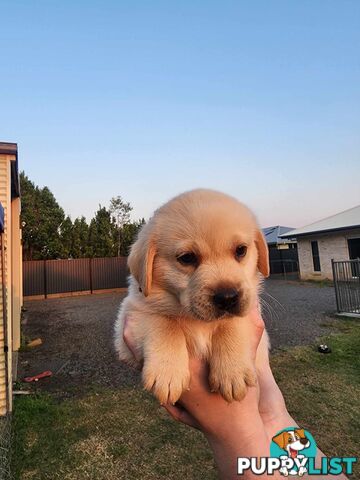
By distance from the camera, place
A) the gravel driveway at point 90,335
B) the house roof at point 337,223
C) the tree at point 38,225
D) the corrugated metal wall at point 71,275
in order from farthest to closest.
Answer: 1. the tree at point 38,225
2. the corrugated metal wall at point 71,275
3. the house roof at point 337,223
4. the gravel driveway at point 90,335

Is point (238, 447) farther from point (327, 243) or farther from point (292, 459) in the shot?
point (327, 243)

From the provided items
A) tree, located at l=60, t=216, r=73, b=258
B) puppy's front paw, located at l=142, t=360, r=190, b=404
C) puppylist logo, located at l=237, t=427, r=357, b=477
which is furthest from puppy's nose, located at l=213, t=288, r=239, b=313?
tree, located at l=60, t=216, r=73, b=258

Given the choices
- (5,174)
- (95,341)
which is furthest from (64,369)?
(5,174)

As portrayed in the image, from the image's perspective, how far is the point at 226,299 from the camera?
1744 mm

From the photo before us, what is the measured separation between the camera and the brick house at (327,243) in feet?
78.1

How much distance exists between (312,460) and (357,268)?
11.7 meters

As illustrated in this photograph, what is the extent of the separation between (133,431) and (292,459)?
152 inches

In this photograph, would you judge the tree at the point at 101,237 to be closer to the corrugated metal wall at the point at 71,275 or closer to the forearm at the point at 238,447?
the corrugated metal wall at the point at 71,275

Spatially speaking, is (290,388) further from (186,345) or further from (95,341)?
(95,341)

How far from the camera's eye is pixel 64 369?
26.6 ft

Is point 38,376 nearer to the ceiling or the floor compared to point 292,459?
nearer to the floor

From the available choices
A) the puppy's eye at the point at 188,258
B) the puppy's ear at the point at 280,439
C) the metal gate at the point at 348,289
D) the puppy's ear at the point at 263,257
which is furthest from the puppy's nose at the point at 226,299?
the metal gate at the point at 348,289

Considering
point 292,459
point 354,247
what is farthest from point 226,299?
point 354,247

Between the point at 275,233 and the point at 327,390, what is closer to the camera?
the point at 327,390
